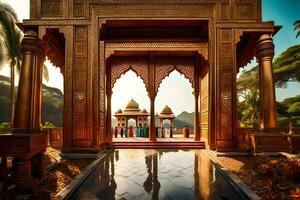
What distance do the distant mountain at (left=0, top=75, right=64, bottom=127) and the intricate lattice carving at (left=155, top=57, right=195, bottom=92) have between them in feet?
81.0

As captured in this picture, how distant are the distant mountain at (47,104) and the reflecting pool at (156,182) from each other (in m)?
28.0

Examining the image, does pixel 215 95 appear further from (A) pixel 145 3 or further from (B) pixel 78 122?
(B) pixel 78 122

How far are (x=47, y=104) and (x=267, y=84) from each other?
33.4m

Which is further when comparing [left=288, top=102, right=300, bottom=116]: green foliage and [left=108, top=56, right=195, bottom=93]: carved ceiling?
[left=288, top=102, right=300, bottom=116]: green foliage

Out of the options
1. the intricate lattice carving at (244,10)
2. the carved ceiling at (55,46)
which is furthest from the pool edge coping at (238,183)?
the carved ceiling at (55,46)

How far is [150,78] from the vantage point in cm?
1150

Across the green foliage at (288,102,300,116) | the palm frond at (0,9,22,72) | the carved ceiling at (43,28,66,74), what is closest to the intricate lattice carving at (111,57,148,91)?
the carved ceiling at (43,28,66,74)

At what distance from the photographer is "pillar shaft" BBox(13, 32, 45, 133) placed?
21.6 ft

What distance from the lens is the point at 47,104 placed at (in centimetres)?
3481

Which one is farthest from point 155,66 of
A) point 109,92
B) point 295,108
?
point 295,108

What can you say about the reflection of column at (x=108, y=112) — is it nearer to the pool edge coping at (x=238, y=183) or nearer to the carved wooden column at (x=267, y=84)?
the pool edge coping at (x=238, y=183)

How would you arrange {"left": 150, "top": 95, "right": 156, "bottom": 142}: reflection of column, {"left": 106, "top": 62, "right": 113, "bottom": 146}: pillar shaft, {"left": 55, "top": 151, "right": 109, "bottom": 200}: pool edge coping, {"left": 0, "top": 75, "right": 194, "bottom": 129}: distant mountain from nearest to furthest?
{"left": 55, "top": 151, "right": 109, "bottom": 200}: pool edge coping, {"left": 106, "top": 62, "right": 113, "bottom": 146}: pillar shaft, {"left": 150, "top": 95, "right": 156, "bottom": 142}: reflection of column, {"left": 0, "top": 75, "right": 194, "bottom": 129}: distant mountain

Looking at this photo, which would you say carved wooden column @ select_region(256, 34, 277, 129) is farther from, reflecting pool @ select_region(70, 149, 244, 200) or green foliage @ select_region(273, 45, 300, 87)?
green foliage @ select_region(273, 45, 300, 87)

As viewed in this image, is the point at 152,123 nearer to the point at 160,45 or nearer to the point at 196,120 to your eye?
the point at 196,120
